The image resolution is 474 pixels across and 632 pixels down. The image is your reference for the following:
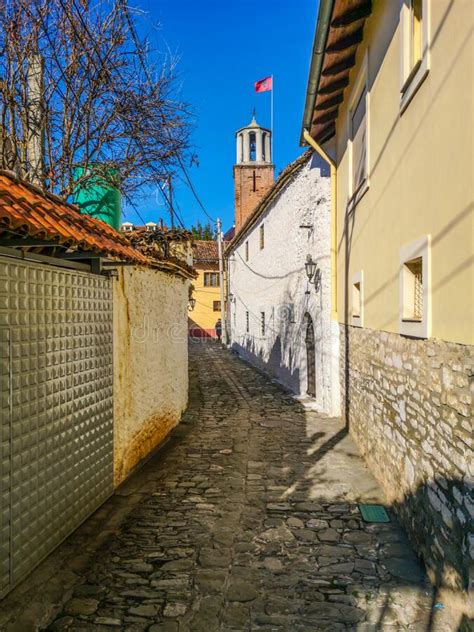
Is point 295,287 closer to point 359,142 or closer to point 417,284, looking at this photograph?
point 359,142

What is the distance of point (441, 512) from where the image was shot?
3354 mm

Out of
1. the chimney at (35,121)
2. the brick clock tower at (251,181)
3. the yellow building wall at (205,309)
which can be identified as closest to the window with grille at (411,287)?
the chimney at (35,121)

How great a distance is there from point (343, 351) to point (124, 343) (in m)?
4.36

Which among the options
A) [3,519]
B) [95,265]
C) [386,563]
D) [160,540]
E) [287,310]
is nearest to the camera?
[3,519]

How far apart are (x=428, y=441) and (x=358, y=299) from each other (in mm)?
3633

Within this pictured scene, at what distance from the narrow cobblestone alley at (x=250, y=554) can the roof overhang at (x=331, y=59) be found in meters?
5.93

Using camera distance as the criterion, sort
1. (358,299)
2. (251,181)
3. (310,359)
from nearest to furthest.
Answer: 1. (358,299)
2. (310,359)
3. (251,181)

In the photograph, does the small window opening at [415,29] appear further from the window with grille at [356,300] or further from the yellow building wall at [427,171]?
the window with grille at [356,300]

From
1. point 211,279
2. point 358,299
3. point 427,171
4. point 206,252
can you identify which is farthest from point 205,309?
point 427,171

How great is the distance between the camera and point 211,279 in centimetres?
3456

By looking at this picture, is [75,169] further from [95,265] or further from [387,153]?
[387,153]

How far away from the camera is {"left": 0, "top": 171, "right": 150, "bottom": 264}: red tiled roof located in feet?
9.63

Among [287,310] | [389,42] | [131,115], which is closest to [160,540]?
[389,42]

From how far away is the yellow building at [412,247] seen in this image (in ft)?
10.0
